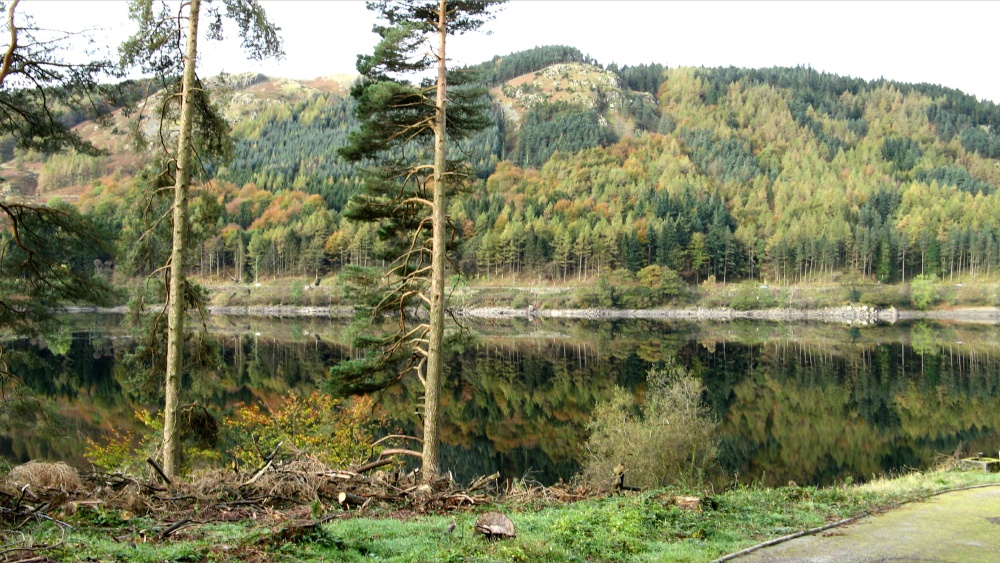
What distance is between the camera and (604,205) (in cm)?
17850

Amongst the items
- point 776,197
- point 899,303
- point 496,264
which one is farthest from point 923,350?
point 776,197

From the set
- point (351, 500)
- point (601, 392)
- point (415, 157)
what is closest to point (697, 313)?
point (601, 392)

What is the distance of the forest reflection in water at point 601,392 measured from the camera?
114 feet

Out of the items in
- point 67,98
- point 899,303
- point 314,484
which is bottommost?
point 899,303

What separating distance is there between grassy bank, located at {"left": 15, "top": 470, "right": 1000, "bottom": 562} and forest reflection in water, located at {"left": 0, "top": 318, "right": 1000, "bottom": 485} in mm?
7088

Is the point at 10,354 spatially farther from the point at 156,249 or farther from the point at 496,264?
the point at 496,264

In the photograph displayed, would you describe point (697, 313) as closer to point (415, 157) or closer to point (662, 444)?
point (662, 444)

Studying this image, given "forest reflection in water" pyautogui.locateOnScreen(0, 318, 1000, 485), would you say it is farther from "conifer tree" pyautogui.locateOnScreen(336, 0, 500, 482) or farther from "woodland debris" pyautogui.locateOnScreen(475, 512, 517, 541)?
"woodland debris" pyautogui.locateOnScreen(475, 512, 517, 541)

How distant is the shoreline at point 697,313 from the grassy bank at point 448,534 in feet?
322

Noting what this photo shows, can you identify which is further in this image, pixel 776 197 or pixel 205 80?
pixel 776 197

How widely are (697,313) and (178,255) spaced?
374 ft

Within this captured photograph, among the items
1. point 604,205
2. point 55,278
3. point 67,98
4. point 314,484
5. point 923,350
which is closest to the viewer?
point 314,484

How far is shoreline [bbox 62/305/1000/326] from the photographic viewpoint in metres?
112

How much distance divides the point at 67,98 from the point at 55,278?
3581 mm
